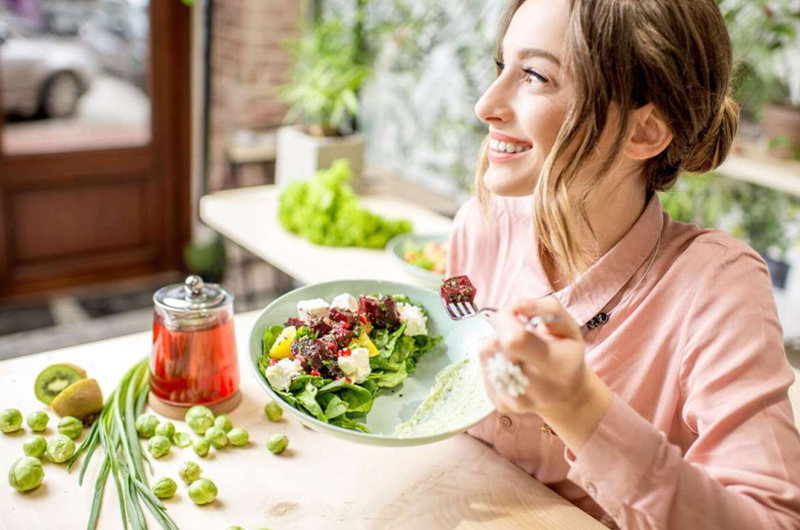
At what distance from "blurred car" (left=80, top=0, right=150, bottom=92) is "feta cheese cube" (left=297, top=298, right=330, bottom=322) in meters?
3.16

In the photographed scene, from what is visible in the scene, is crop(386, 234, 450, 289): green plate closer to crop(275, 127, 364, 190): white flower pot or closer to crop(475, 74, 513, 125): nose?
crop(275, 127, 364, 190): white flower pot

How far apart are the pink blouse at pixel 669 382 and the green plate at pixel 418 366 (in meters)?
0.12

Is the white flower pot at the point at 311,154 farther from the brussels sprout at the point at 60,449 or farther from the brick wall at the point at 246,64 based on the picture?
the brussels sprout at the point at 60,449

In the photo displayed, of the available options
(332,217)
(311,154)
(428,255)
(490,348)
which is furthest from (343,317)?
(311,154)

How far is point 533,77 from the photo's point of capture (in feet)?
3.70

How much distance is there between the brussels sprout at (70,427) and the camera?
3.95ft

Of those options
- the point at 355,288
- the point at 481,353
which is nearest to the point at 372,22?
the point at 355,288

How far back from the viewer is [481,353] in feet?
2.82

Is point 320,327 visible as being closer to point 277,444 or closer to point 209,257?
point 277,444

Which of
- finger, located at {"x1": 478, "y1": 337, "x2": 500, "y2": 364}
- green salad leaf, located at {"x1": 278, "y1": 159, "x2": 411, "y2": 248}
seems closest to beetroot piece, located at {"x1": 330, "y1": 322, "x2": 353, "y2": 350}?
finger, located at {"x1": 478, "y1": 337, "x2": 500, "y2": 364}

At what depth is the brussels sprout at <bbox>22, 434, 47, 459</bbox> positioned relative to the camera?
113cm

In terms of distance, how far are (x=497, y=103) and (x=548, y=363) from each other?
50 cm

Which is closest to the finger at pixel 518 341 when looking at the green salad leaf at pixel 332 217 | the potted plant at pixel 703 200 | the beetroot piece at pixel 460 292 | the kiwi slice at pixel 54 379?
the beetroot piece at pixel 460 292

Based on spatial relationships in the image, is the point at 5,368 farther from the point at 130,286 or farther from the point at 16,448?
the point at 130,286
